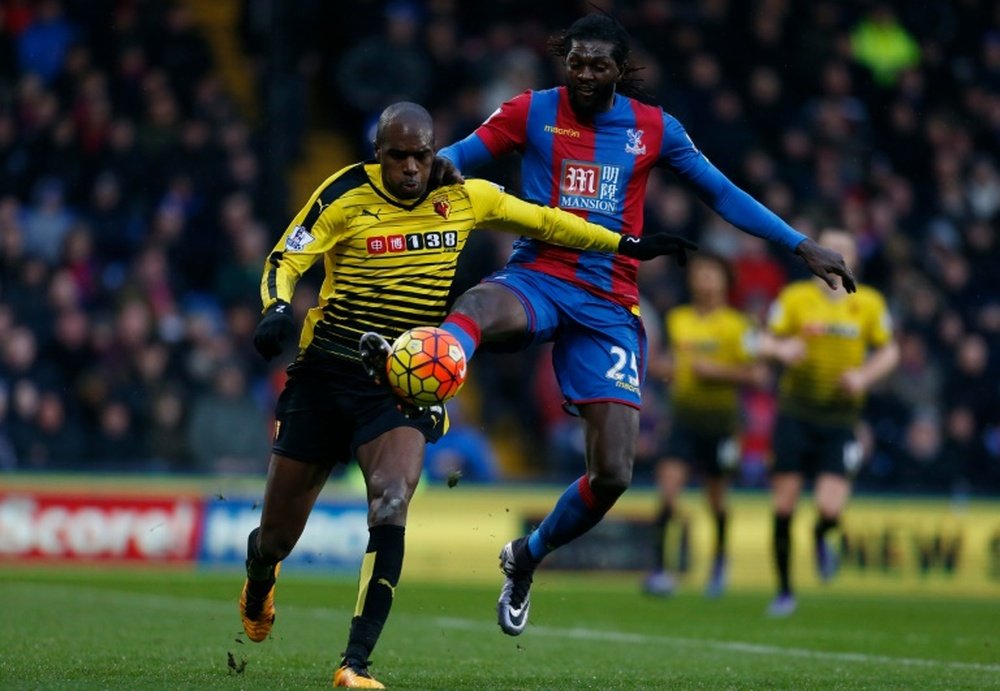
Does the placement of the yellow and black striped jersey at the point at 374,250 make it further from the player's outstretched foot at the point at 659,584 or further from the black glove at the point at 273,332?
the player's outstretched foot at the point at 659,584

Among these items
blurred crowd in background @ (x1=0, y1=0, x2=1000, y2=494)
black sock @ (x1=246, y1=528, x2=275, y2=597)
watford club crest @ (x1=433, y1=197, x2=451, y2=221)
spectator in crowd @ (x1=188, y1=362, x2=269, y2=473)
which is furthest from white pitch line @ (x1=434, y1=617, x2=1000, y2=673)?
blurred crowd in background @ (x1=0, y1=0, x2=1000, y2=494)

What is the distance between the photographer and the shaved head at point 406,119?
7.23 meters

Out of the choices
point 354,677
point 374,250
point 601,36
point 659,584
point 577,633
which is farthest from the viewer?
point 659,584

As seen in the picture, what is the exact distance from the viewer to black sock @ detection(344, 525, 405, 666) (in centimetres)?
698

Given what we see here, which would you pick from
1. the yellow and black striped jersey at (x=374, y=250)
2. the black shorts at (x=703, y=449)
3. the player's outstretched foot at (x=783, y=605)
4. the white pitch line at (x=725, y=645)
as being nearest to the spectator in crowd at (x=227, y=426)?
→ the black shorts at (x=703, y=449)

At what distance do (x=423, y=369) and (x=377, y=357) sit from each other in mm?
201

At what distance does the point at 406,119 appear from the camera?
23.7 feet

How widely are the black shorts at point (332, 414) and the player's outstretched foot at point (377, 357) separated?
0.36m

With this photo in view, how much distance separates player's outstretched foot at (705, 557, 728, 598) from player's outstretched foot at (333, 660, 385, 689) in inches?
307

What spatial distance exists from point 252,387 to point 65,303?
1.82 metres

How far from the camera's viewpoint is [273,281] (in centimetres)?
725

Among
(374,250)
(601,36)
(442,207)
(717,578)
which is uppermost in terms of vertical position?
(601,36)

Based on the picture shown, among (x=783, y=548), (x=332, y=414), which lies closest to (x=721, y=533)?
(x=783, y=548)

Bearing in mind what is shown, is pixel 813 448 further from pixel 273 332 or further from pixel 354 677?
pixel 273 332
